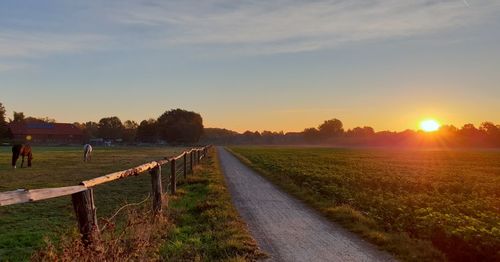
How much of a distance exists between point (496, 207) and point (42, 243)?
Result: 1453 cm

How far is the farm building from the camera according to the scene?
148m

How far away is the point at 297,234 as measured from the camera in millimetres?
11594

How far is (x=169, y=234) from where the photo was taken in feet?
35.7

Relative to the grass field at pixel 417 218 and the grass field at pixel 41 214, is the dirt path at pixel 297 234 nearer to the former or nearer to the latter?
the grass field at pixel 417 218

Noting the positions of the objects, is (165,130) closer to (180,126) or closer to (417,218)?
(180,126)

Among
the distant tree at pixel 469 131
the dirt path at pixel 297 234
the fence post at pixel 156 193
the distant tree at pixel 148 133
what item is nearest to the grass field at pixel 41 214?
the fence post at pixel 156 193

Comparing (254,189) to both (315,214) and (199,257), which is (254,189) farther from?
(199,257)

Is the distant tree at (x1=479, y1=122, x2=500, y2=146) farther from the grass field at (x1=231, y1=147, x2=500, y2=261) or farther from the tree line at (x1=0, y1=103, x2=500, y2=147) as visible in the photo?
the grass field at (x1=231, y1=147, x2=500, y2=261)

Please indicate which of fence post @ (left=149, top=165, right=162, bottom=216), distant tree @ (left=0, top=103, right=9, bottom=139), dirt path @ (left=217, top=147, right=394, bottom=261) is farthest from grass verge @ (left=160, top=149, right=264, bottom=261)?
distant tree @ (left=0, top=103, right=9, bottom=139)

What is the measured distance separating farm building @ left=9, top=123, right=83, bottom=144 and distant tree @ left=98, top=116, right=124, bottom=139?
17.5 meters

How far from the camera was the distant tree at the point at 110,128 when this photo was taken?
17900cm

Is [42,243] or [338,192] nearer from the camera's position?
[42,243]

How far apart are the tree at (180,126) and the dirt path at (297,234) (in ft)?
453

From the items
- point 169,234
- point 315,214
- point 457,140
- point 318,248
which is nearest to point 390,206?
point 315,214
